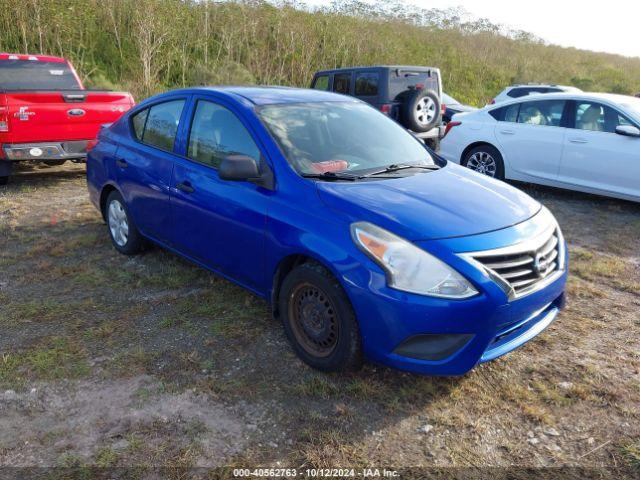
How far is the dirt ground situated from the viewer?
2594 millimetres

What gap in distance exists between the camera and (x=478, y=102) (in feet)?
86.8

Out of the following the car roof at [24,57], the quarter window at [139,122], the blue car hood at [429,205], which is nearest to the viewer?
the blue car hood at [429,205]

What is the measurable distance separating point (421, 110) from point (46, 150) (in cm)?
642

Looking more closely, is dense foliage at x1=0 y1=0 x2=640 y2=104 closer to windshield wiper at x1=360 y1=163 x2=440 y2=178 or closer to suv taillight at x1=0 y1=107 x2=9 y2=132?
suv taillight at x1=0 y1=107 x2=9 y2=132

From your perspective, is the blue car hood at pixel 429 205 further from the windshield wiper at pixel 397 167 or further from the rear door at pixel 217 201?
the rear door at pixel 217 201

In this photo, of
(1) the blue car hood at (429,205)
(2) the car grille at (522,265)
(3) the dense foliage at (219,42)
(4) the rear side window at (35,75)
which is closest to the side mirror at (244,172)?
(1) the blue car hood at (429,205)

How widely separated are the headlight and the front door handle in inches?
63.1

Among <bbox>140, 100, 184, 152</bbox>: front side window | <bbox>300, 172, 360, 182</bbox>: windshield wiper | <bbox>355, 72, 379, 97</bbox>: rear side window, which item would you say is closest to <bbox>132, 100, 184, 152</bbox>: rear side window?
<bbox>140, 100, 184, 152</bbox>: front side window

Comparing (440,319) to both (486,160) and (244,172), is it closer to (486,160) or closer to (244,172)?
(244,172)

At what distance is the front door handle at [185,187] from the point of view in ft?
12.7

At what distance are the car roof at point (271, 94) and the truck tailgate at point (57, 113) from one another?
3.77 metres

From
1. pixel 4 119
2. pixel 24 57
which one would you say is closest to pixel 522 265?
pixel 4 119

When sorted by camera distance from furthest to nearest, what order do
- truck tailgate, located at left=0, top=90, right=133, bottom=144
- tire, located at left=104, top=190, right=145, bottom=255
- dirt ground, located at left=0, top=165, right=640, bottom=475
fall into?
1. truck tailgate, located at left=0, top=90, right=133, bottom=144
2. tire, located at left=104, top=190, right=145, bottom=255
3. dirt ground, located at left=0, top=165, right=640, bottom=475

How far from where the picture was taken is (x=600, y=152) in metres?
6.88
